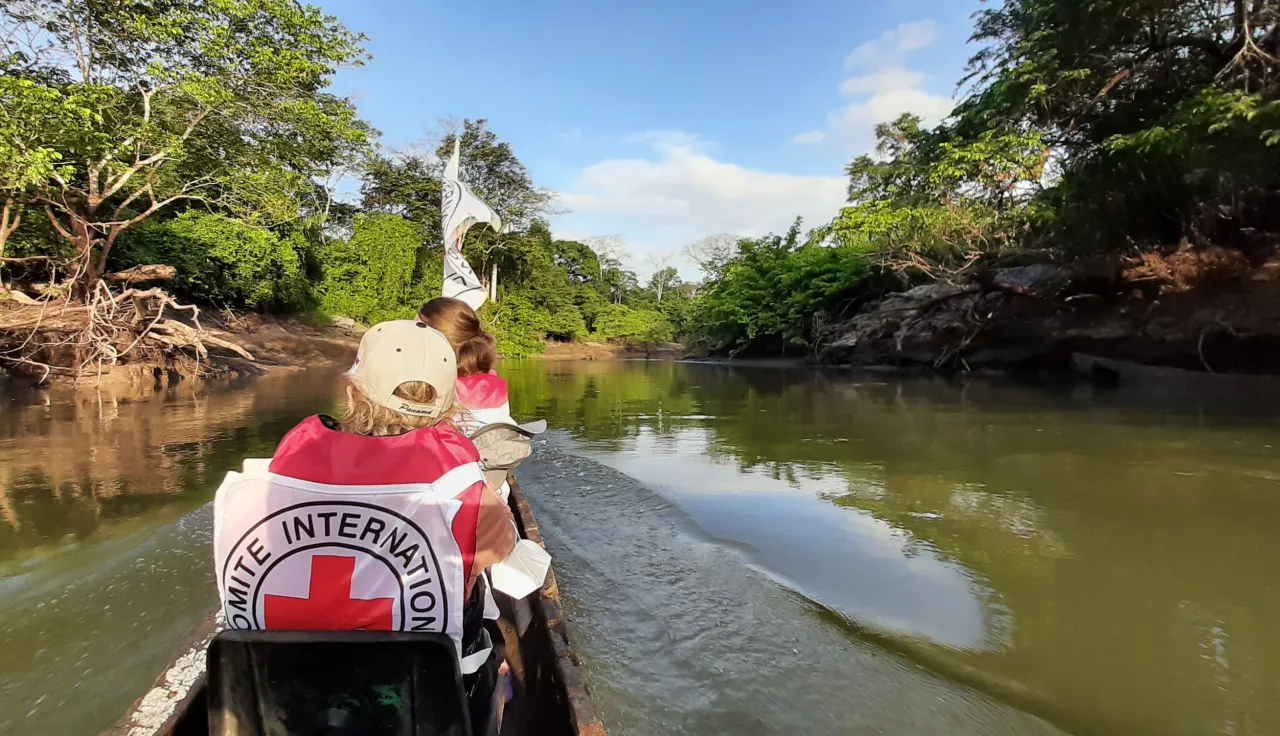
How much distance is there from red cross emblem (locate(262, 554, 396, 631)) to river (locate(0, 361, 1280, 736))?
5.44 feet

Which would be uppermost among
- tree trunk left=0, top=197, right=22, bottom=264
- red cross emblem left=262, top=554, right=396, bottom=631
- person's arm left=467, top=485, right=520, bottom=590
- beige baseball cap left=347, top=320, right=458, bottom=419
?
tree trunk left=0, top=197, right=22, bottom=264

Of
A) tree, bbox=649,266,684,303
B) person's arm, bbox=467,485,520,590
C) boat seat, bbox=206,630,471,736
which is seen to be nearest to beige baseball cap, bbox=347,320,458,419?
person's arm, bbox=467,485,520,590

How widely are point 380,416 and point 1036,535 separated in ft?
16.8

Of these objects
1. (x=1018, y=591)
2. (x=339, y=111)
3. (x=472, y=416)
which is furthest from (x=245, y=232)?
(x=1018, y=591)

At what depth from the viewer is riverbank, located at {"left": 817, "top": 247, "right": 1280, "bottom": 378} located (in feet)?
41.1

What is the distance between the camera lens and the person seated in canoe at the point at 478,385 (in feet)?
10.8

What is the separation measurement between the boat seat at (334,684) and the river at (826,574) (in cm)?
153

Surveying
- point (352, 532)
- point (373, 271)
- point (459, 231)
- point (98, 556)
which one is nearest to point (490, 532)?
point (352, 532)

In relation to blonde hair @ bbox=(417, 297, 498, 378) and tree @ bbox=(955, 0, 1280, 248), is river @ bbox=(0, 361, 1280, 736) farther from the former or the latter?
tree @ bbox=(955, 0, 1280, 248)

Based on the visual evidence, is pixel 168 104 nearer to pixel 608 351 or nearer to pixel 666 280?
pixel 608 351

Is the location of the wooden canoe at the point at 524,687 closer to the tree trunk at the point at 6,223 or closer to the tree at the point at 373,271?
the tree trunk at the point at 6,223

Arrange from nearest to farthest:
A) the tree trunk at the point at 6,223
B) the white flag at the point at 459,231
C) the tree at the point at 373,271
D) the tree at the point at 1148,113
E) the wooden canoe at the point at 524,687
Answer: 1. the wooden canoe at the point at 524,687
2. the white flag at the point at 459,231
3. the tree at the point at 1148,113
4. the tree trunk at the point at 6,223
5. the tree at the point at 373,271

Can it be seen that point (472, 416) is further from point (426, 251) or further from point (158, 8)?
point (426, 251)

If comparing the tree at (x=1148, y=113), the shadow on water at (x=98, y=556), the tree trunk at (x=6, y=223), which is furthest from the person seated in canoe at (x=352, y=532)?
the tree trunk at (x=6, y=223)
